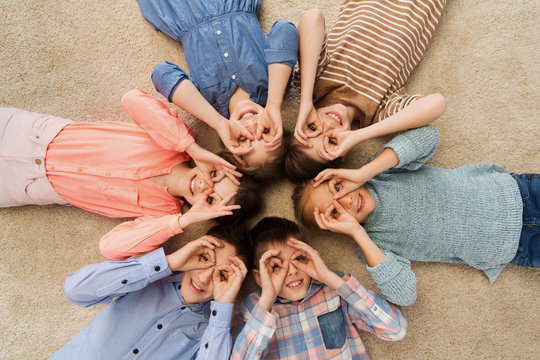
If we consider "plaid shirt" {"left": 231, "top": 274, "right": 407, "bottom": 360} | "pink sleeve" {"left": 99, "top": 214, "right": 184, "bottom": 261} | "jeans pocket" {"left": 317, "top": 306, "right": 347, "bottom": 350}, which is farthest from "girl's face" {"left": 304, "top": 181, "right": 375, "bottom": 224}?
"pink sleeve" {"left": 99, "top": 214, "right": 184, "bottom": 261}

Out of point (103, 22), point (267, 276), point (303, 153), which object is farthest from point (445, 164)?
point (103, 22)

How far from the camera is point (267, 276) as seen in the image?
0.91 m

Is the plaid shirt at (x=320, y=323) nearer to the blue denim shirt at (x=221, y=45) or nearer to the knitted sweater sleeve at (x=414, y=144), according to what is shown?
the knitted sweater sleeve at (x=414, y=144)

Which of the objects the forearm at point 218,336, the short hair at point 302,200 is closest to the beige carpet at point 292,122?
the short hair at point 302,200

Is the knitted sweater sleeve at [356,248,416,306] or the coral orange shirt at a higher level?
the coral orange shirt

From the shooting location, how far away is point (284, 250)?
940 mm

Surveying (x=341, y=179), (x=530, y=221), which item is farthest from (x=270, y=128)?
(x=530, y=221)

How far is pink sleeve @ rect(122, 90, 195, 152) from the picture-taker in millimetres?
966

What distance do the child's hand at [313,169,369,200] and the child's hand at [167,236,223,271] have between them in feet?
1.23

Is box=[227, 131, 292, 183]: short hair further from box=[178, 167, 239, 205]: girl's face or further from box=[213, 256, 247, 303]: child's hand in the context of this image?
box=[213, 256, 247, 303]: child's hand

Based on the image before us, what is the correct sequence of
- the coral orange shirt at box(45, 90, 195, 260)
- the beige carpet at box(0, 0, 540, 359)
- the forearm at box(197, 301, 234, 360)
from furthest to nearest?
the beige carpet at box(0, 0, 540, 359), the coral orange shirt at box(45, 90, 195, 260), the forearm at box(197, 301, 234, 360)

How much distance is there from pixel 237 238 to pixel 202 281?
0.17 meters

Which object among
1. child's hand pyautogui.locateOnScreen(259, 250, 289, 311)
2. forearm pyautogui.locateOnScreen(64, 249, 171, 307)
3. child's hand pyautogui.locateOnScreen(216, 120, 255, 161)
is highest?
child's hand pyautogui.locateOnScreen(216, 120, 255, 161)

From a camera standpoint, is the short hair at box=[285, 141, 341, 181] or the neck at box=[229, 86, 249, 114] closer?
the short hair at box=[285, 141, 341, 181]
